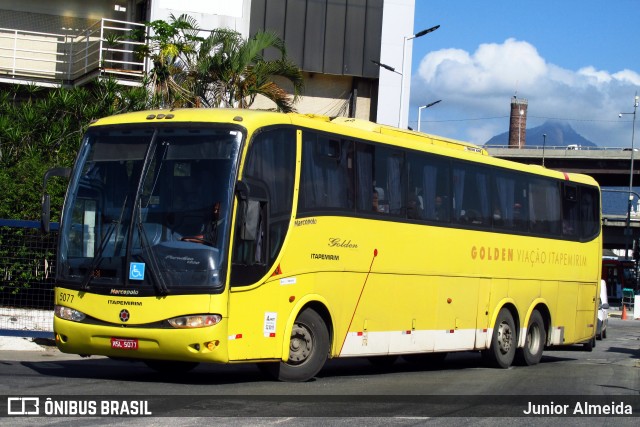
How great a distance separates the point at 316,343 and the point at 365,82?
22.3 metres

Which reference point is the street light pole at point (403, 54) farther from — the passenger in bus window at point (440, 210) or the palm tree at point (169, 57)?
the passenger in bus window at point (440, 210)

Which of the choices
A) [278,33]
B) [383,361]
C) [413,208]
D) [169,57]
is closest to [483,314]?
[383,361]

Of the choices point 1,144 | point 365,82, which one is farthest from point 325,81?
point 1,144

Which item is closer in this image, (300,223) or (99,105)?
(300,223)

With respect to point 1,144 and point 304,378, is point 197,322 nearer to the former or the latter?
point 304,378

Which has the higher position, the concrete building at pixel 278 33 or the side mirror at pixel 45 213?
the concrete building at pixel 278 33

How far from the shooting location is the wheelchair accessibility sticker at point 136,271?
12.6 m

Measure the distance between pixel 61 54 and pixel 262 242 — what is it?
20.5 meters

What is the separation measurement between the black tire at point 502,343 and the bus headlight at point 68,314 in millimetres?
8621

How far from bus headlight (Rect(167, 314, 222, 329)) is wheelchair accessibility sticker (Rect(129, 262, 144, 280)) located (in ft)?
2.19

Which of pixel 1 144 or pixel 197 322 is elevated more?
pixel 1 144

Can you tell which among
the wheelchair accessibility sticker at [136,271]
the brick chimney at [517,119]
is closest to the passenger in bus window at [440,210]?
the wheelchair accessibility sticker at [136,271]

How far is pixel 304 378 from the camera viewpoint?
1394 centimetres

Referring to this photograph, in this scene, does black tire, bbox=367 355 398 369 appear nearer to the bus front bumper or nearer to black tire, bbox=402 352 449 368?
black tire, bbox=402 352 449 368
